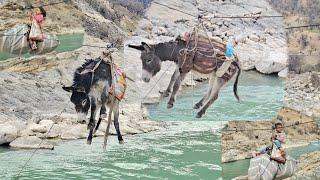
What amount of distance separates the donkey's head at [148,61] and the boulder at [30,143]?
886mm

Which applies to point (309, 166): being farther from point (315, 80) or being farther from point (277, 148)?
point (315, 80)

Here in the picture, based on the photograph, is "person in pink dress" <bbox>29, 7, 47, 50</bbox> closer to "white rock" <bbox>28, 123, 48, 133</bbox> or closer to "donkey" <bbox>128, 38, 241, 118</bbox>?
"white rock" <bbox>28, 123, 48, 133</bbox>

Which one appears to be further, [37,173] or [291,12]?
[291,12]

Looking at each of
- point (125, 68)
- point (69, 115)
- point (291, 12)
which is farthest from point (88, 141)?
point (291, 12)

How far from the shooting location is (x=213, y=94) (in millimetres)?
5902

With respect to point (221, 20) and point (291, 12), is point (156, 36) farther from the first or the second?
point (291, 12)

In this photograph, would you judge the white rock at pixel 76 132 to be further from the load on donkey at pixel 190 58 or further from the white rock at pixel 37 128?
the load on donkey at pixel 190 58

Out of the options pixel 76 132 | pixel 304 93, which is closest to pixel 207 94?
pixel 76 132

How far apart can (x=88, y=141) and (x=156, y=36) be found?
3.04ft

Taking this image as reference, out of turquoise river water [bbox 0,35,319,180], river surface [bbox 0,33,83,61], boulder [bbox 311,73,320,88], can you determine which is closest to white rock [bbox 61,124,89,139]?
turquoise river water [bbox 0,35,319,180]

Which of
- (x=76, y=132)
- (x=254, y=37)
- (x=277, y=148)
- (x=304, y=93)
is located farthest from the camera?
(x=304, y=93)

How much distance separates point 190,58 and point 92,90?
74 cm

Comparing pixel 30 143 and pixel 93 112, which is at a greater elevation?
pixel 93 112

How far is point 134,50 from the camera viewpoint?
18.9 feet
